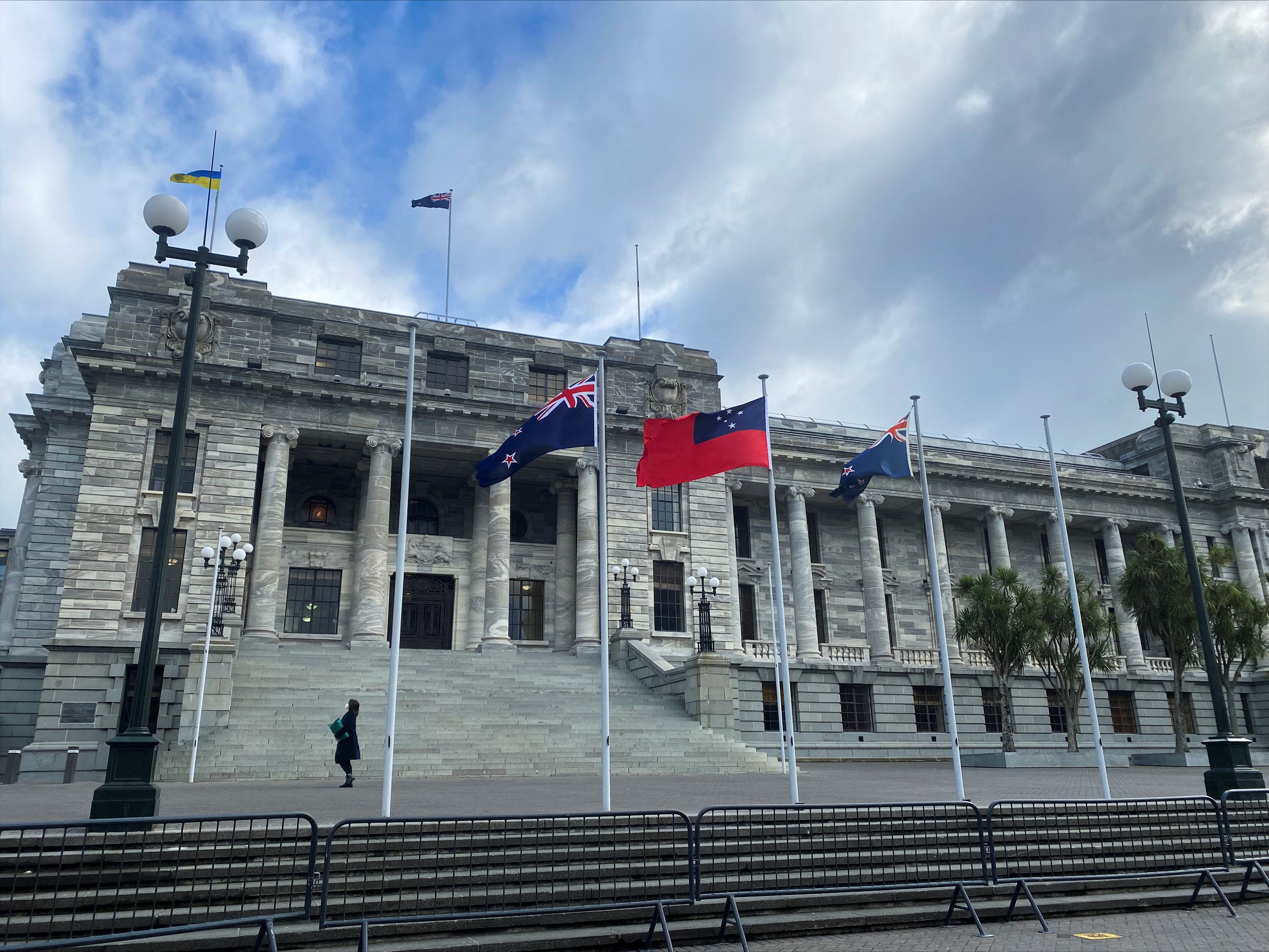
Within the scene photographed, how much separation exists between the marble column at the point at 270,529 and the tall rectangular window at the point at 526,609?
9.71m

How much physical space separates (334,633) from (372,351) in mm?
11697

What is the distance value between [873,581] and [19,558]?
3810 cm

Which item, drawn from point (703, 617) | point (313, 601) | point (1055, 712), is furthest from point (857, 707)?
point (313, 601)

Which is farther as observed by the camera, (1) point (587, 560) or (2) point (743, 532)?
(2) point (743, 532)

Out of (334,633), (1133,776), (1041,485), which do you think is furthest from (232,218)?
(1041,485)

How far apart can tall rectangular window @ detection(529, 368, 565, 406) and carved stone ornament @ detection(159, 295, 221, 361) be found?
1275 centimetres

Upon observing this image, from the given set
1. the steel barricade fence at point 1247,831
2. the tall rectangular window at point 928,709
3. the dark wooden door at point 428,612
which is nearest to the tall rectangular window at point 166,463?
the dark wooden door at point 428,612

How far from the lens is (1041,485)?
5056 cm

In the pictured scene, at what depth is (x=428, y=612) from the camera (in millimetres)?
40062

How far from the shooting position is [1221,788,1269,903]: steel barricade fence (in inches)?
479

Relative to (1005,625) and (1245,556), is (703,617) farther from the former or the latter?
(1245,556)

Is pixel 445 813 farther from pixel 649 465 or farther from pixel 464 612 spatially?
pixel 464 612

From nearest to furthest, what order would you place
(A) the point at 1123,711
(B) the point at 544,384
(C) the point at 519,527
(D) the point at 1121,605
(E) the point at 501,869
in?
1. (E) the point at 501,869
2. (B) the point at 544,384
3. (C) the point at 519,527
4. (A) the point at 1123,711
5. (D) the point at 1121,605

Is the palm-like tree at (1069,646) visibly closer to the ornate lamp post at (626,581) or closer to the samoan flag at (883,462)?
the ornate lamp post at (626,581)
